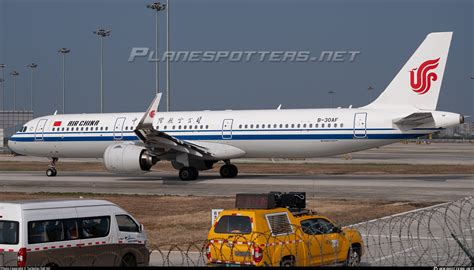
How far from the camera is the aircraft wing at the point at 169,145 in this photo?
4441 cm

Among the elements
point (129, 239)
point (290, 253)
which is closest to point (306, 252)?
point (290, 253)

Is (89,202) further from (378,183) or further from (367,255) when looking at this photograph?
(378,183)

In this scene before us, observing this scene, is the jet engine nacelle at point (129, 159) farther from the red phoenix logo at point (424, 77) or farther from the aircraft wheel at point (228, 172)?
the red phoenix logo at point (424, 77)

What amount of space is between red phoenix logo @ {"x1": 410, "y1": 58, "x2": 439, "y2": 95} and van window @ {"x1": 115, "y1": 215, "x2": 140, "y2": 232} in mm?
29406

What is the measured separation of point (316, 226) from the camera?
17344 mm

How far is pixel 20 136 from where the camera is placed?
5534 centimetres

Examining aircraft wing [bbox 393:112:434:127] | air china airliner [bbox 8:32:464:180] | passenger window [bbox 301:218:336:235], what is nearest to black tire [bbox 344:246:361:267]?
passenger window [bbox 301:218:336:235]

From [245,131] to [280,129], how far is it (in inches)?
101

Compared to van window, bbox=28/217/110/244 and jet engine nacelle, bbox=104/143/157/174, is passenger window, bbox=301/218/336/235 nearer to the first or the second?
van window, bbox=28/217/110/244

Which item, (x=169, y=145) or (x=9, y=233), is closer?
(x=9, y=233)

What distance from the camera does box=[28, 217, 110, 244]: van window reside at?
609 inches

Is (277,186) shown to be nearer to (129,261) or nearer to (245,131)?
(245,131)

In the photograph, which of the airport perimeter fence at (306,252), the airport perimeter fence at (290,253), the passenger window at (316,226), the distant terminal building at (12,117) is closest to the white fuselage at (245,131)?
the airport perimeter fence at (306,252)

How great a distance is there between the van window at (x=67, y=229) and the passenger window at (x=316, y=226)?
14.7ft
